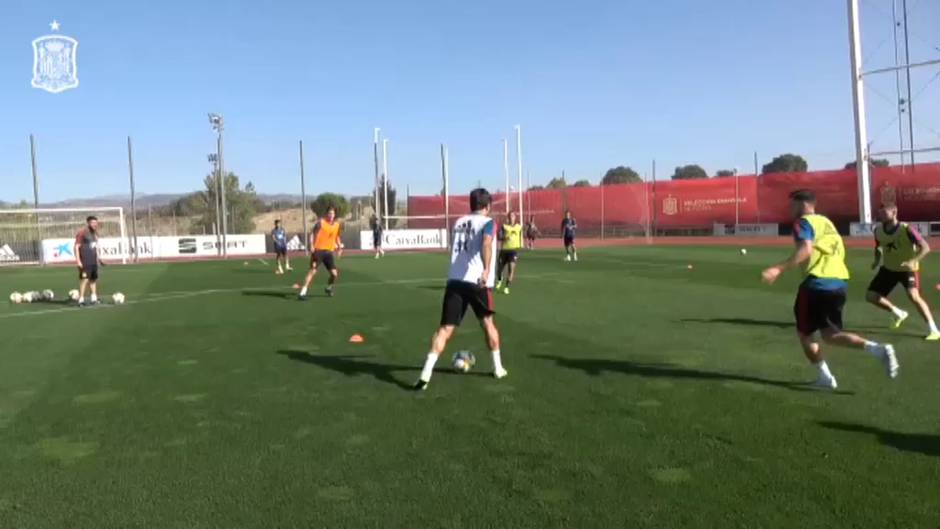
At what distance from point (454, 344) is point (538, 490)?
5098 mm

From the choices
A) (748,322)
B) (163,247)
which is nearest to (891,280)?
(748,322)

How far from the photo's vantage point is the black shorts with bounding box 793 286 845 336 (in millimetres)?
6305

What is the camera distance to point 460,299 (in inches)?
275

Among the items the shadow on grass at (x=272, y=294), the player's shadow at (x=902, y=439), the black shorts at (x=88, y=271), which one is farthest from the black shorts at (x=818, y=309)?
the black shorts at (x=88, y=271)

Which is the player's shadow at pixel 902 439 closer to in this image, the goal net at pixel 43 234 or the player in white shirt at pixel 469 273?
the player in white shirt at pixel 469 273

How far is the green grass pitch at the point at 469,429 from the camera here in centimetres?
407

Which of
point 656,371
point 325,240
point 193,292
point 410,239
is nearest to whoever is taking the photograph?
point 656,371

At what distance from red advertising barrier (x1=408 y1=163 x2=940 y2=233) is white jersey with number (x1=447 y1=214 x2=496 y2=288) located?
32.2 meters

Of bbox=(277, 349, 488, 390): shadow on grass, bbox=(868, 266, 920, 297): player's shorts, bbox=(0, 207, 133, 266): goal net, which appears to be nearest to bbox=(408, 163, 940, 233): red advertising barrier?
bbox=(0, 207, 133, 266): goal net

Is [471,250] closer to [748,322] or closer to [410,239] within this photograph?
[748,322]

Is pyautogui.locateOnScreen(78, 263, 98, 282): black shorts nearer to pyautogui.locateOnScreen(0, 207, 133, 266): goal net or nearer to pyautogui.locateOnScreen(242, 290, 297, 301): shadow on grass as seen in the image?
pyautogui.locateOnScreen(242, 290, 297, 301): shadow on grass

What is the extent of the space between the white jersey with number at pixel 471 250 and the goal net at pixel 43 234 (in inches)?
1314

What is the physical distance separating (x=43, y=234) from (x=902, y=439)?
41.8 meters

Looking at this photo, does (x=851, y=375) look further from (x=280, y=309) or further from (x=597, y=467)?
(x=280, y=309)
